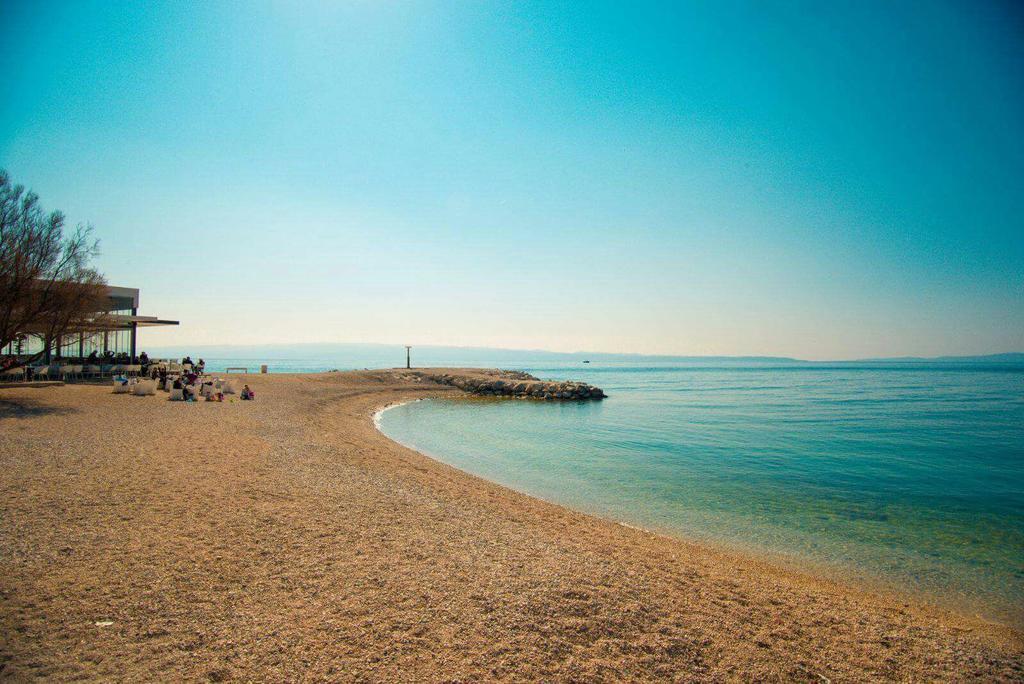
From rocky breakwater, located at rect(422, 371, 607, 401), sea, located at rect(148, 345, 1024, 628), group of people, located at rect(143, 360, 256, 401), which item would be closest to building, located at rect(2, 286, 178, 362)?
group of people, located at rect(143, 360, 256, 401)

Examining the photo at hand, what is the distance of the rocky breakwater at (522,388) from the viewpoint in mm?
42469

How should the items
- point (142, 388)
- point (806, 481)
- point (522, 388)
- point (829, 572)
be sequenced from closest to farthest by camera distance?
point (829, 572)
point (806, 481)
point (142, 388)
point (522, 388)

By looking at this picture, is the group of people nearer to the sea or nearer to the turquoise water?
the sea

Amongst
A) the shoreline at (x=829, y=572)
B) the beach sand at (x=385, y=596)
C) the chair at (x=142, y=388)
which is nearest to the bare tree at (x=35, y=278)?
the chair at (x=142, y=388)

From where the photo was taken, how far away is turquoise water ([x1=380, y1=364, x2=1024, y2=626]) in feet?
27.0

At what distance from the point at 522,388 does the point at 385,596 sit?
40436 mm

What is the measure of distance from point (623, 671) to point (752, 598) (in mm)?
2834

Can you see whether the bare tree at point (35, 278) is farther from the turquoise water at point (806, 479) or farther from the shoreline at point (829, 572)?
the shoreline at point (829, 572)

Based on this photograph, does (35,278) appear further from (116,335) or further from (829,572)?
(829,572)

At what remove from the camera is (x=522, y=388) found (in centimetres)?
4531

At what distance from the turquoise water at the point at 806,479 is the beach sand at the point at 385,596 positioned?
1.46 meters

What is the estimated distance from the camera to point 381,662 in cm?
392

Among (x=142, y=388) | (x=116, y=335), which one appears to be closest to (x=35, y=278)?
(x=142, y=388)

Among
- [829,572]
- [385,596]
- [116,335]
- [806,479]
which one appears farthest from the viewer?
[116,335]
